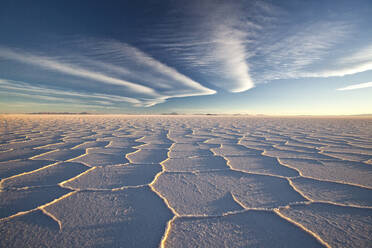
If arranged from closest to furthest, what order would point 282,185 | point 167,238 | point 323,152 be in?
point 167,238, point 282,185, point 323,152

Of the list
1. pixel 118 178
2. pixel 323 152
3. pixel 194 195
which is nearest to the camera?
pixel 194 195

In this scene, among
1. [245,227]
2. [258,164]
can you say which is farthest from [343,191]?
[245,227]

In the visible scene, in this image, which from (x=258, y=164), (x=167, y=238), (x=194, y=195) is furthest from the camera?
(x=258, y=164)

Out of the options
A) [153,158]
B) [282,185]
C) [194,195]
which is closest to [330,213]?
[282,185]

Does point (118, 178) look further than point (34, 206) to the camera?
Yes

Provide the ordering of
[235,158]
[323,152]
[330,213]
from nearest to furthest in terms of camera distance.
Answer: [330,213], [235,158], [323,152]

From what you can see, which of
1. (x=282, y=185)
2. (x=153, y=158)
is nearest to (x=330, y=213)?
(x=282, y=185)

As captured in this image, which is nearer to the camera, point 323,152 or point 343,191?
point 343,191

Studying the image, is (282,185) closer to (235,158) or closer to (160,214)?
(235,158)

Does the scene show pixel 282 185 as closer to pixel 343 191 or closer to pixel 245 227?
pixel 343 191
